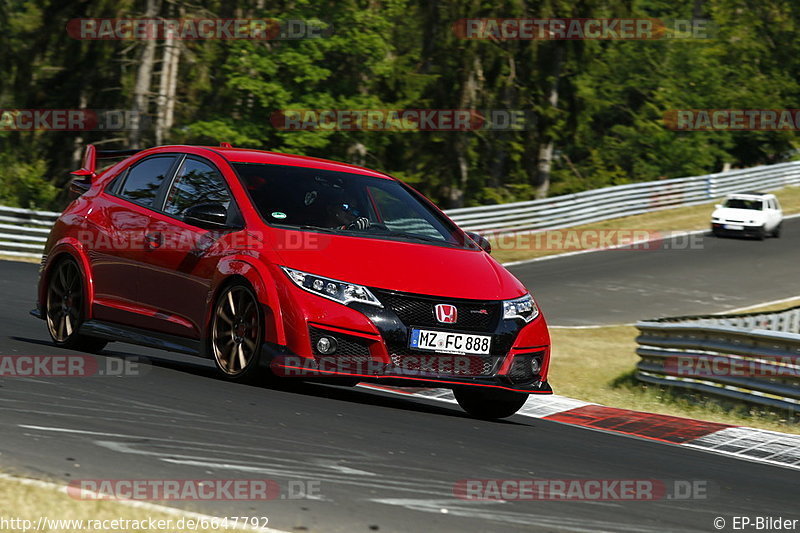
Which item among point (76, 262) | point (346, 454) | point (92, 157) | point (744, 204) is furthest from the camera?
point (744, 204)

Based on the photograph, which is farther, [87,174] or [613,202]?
[613,202]

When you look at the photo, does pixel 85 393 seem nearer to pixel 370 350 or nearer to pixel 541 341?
pixel 370 350

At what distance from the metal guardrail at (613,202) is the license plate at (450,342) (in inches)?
864

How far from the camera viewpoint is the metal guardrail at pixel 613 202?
107 ft

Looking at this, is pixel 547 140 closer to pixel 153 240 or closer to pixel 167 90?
pixel 167 90

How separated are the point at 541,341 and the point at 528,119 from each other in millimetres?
40105

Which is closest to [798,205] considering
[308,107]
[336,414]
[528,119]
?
[528,119]

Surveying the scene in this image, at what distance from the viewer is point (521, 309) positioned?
26.8ft

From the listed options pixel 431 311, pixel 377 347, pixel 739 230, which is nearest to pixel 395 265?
pixel 431 311

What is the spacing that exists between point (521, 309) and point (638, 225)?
97.3ft

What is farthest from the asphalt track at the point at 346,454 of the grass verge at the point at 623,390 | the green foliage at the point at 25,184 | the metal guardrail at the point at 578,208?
the green foliage at the point at 25,184

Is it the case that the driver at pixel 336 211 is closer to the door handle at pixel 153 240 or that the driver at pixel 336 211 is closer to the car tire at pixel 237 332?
the car tire at pixel 237 332

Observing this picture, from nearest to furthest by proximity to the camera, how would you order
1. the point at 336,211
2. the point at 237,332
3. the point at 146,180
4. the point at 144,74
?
1. the point at 237,332
2. the point at 336,211
3. the point at 146,180
4. the point at 144,74

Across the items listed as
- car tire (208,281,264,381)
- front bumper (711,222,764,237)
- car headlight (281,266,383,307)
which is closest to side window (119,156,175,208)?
car tire (208,281,264,381)
